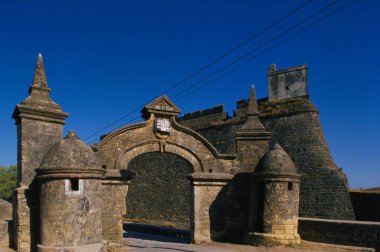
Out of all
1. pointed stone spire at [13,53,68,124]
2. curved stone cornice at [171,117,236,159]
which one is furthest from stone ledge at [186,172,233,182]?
pointed stone spire at [13,53,68,124]

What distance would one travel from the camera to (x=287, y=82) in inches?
854

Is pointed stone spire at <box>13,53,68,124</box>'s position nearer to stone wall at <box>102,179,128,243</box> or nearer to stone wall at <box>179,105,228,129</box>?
stone wall at <box>102,179,128,243</box>

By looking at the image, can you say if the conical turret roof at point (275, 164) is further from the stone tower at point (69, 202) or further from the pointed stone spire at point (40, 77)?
the pointed stone spire at point (40, 77)

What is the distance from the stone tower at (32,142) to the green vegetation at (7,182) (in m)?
28.8

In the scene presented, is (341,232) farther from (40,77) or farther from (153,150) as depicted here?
(40,77)

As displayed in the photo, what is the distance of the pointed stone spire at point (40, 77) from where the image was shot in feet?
34.6

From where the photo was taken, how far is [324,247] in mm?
12070

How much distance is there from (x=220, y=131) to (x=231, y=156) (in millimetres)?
10361

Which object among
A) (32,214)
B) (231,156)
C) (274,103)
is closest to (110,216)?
(32,214)

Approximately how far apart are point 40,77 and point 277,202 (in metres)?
8.39

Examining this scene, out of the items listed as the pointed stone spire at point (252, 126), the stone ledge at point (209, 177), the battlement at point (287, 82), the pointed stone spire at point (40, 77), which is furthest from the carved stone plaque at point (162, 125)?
the battlement at point (287, 82)

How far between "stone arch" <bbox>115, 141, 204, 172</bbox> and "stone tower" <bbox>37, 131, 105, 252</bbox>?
3796 millimetres

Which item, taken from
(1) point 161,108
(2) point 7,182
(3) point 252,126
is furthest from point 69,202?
(2) point 7,182

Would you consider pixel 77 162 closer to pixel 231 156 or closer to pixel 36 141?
pixel 36 141
